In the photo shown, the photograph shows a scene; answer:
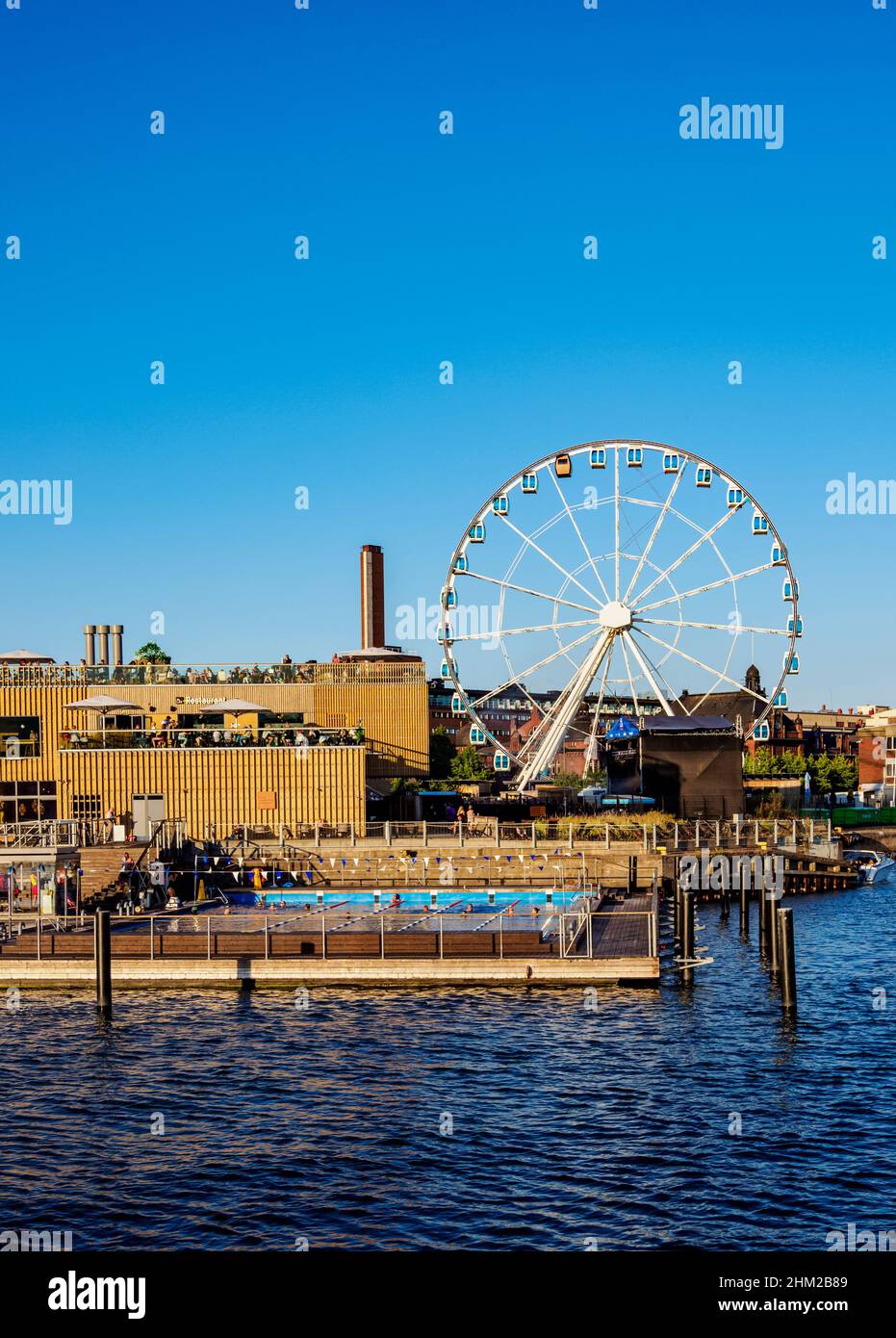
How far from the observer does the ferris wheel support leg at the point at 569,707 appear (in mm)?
85938

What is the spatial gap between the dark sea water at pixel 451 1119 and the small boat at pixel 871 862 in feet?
141

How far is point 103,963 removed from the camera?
39312mm

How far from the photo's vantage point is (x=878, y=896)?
247 feet

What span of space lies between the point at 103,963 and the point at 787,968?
61.9 ft

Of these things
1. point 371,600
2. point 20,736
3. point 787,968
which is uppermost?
point 371,600

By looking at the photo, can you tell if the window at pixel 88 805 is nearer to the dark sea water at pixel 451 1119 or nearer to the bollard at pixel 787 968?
the dark sea water at pixel 451 1119

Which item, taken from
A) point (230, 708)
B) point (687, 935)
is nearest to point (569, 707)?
point (230, 708)

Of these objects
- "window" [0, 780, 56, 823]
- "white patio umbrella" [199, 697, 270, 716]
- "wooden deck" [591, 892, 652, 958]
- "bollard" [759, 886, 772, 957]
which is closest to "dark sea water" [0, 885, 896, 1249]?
"wooden deck" [591, 892, 652, 958]

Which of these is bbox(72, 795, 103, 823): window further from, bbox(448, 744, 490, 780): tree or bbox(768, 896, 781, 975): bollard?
bbox(448, 744, 490, 780): tree

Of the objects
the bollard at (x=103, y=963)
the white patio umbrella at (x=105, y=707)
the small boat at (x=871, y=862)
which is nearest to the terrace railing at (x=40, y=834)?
the white patio umbrella at (x=105, y=707)

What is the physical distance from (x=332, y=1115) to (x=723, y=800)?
57.0 metres

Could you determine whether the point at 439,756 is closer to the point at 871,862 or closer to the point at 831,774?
the point at 871,862
